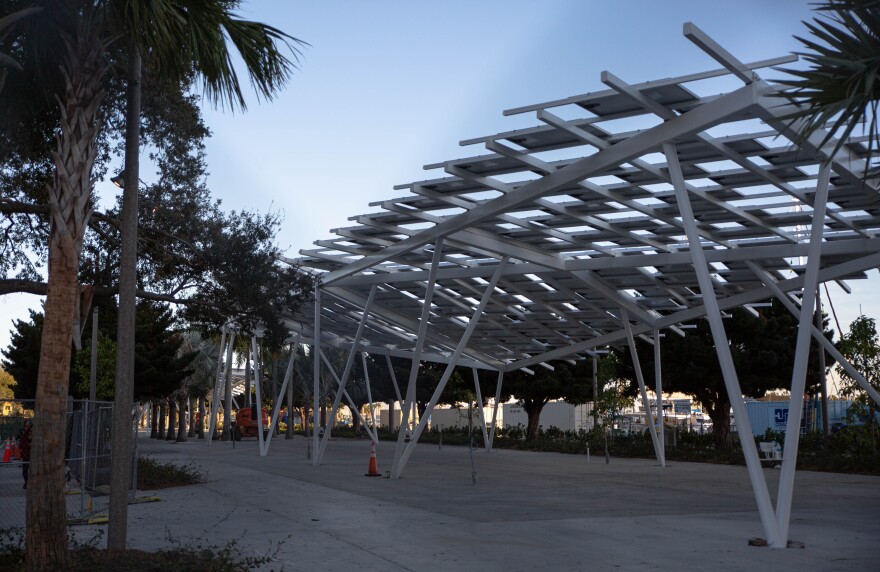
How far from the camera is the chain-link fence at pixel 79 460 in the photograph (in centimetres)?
1557

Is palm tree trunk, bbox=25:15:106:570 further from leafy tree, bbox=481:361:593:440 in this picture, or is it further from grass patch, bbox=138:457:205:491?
leafy tree, bbox=481:361:593:440

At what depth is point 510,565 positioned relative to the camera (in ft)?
36.3

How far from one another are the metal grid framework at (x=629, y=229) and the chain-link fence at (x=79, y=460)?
7.31 meters

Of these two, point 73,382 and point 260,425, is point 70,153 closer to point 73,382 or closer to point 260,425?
point 260,425

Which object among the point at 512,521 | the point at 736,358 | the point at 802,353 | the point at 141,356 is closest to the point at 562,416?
the point at 736,358

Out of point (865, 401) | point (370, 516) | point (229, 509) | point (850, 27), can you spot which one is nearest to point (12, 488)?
point (229, 509)

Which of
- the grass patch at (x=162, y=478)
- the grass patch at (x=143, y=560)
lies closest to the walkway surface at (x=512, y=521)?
the grass patch at (x=162, y=478)

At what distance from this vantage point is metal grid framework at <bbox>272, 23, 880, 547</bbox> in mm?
13508

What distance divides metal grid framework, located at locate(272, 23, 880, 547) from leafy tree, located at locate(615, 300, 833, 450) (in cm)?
446

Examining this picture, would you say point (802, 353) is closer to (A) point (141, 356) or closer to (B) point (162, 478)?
(B) point (162, 478)

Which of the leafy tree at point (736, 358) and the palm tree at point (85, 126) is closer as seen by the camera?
the palm tree at point (85, 126)

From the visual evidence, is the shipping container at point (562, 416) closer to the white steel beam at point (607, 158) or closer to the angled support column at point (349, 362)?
the angled support column at point (349, 362)

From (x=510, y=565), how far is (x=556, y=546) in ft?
5.57

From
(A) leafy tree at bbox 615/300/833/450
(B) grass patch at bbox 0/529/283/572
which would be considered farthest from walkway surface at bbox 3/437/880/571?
(A) leafy tree at bbox 615/300/833/450
